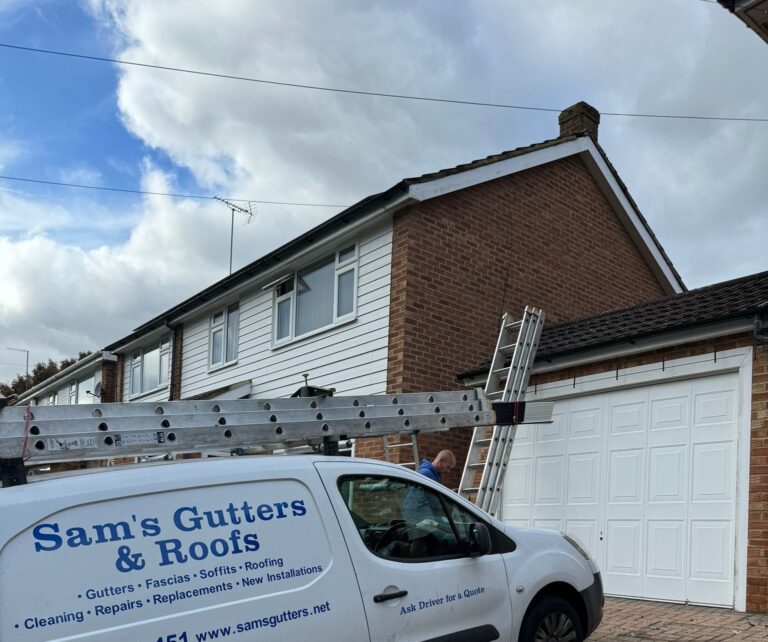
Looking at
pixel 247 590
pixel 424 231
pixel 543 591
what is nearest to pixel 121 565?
pixel 247 590

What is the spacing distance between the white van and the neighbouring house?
15.5 m

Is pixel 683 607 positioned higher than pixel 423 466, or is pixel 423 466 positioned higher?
pixel 423 466

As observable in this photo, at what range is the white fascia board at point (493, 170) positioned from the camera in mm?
11523

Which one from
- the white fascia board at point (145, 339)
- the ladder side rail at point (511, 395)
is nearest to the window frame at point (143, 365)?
the white fascia board at point (145, 339)

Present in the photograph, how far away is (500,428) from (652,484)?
187cm

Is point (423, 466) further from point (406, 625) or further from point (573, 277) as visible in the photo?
point (573, 277)

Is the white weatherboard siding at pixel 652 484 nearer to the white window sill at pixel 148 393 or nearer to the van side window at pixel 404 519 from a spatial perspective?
the van side window at pixel 404 519

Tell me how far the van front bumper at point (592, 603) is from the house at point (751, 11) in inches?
195

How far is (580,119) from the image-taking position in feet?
48.2

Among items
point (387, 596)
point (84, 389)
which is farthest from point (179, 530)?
point (84, 389)

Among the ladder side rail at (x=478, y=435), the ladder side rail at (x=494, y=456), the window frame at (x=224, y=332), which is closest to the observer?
the ladder side rail at (x=494, y=456)

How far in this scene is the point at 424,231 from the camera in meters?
11.8

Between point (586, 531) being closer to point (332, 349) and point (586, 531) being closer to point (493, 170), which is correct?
point (332, 349)

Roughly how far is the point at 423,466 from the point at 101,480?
14.7 feet
